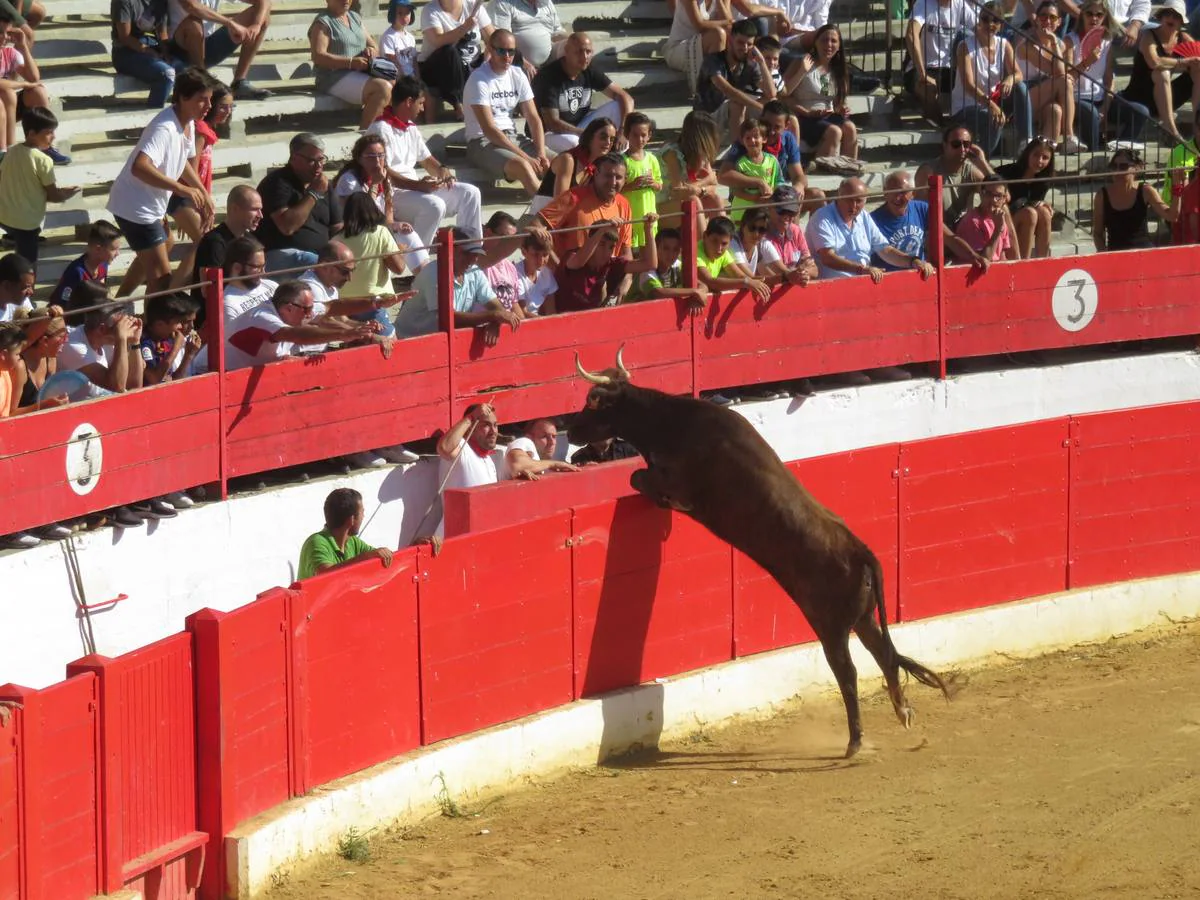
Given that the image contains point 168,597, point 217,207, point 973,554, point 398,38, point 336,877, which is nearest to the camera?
point 336,877

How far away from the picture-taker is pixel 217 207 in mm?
12953

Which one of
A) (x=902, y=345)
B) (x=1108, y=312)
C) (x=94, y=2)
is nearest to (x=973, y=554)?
(x=902, y=345)

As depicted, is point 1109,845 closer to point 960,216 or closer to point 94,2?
point 960,216

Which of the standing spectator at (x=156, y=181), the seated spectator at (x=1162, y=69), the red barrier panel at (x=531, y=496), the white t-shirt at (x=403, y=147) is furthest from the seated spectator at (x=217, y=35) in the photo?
the seated spectator at (x=1162, y=69)

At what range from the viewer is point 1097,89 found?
1636 centimetres

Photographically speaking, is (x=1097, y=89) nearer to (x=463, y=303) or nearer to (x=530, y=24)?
(x=530, y=24)

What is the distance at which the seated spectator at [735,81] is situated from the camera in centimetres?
1456

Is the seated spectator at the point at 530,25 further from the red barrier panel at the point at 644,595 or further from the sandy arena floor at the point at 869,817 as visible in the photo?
the sandy arena floor at the point at 869,817

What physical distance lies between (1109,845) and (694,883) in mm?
1820

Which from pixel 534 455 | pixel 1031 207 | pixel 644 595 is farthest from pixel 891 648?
pixel 1031 207

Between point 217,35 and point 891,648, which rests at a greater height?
point 217,35

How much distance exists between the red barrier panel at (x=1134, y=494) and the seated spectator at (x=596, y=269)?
2690 mm

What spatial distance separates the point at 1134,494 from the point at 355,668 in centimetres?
545

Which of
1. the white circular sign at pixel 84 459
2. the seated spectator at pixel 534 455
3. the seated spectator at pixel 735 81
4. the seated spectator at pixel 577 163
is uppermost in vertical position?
the seated spectator at pixel 735 81
